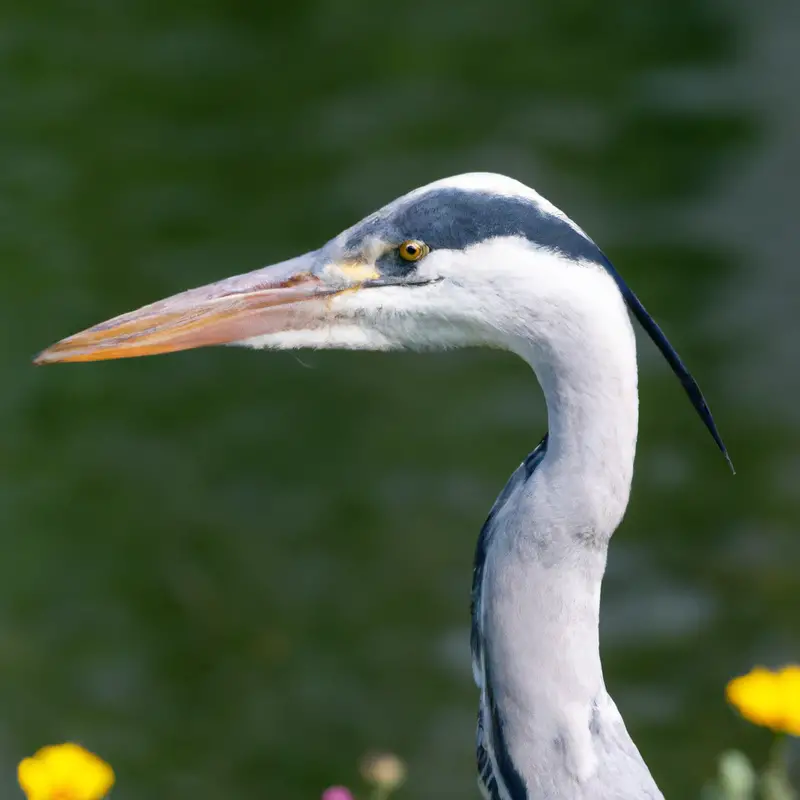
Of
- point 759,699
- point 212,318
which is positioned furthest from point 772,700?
point 212,318

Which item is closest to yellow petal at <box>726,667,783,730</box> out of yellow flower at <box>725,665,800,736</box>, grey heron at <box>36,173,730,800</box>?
yellow flower at <box>725,665,800,736</box>

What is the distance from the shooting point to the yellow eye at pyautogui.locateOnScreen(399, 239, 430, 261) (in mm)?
2240

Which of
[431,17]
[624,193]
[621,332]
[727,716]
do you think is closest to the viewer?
[621,332]

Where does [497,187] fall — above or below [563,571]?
above

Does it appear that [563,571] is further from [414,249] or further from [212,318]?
[212,318]

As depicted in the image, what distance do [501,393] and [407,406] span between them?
0.39 m

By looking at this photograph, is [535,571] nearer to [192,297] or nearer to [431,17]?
[192,297]

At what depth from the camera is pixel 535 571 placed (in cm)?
222

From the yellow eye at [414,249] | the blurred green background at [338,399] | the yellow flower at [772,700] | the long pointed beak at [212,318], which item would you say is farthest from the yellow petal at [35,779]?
the blurred green background at [338,399]

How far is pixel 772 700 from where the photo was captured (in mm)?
2543

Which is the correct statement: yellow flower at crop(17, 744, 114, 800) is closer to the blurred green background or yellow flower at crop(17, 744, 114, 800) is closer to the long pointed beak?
the long pointed beak

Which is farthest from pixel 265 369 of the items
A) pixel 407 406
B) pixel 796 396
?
pixel 796 396

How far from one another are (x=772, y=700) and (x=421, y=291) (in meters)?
0.99

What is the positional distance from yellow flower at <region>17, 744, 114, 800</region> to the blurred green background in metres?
2.48
